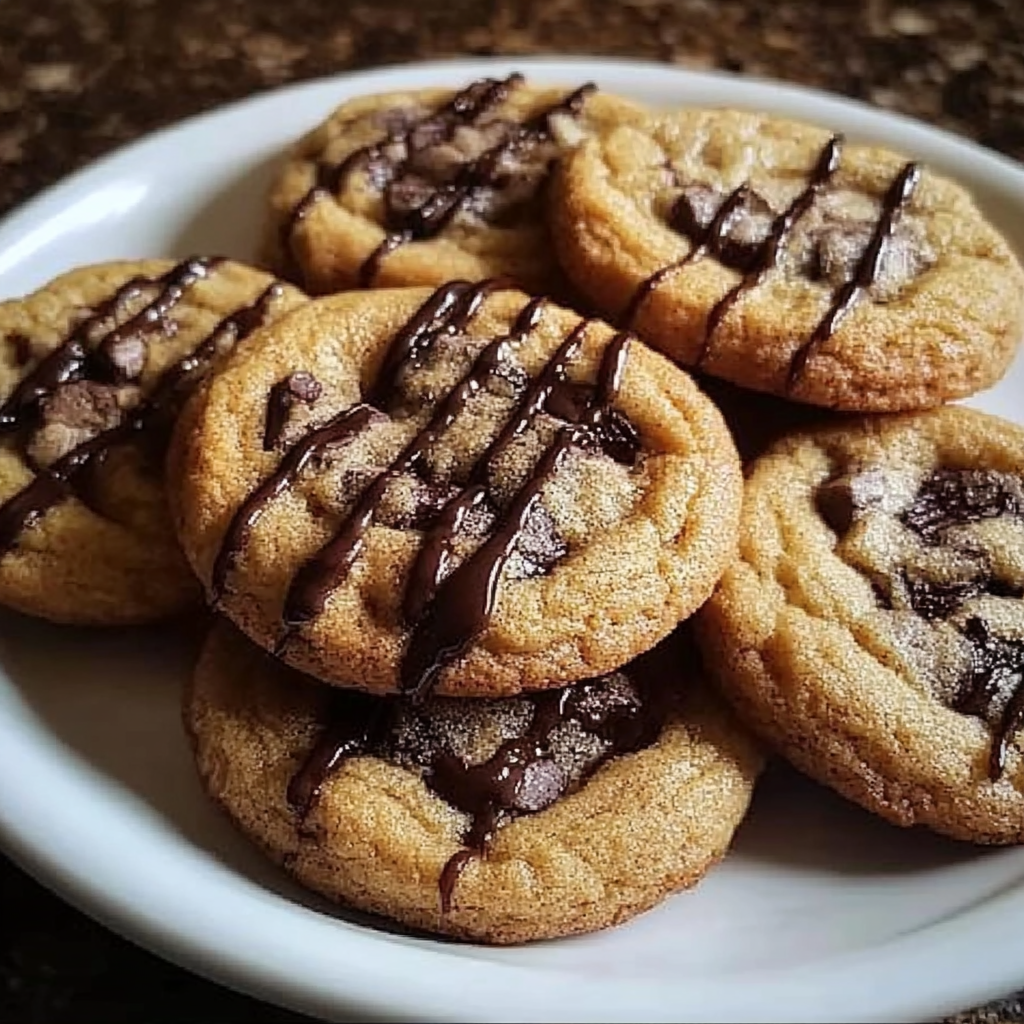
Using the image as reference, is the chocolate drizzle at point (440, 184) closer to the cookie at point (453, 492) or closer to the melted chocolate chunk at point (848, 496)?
the cookie at point (453, 492)

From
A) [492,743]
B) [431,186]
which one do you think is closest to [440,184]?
[431,186]

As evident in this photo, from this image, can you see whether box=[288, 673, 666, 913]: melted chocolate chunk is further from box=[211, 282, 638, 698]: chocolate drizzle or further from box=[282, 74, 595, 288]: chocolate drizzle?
box=[282, 74, 595, 288]: chocolate drizzle

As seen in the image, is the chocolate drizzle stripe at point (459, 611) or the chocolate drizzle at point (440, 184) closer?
the chocolate drizzle stripe at point (459, 611)

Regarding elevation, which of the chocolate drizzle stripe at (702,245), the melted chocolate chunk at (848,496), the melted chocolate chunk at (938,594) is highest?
the chocolate drizzle stripe at (702,245)

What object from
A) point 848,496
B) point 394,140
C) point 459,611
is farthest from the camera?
point 394,140

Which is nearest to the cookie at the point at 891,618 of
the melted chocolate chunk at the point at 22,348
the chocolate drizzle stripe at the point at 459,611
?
the chocolate drizzle stripe at the point at 459,611

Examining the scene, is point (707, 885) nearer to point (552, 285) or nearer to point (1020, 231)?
point (552, 285)

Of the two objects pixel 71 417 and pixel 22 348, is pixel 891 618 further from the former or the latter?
pixel 22 348

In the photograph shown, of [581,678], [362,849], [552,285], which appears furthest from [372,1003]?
[552,285]
